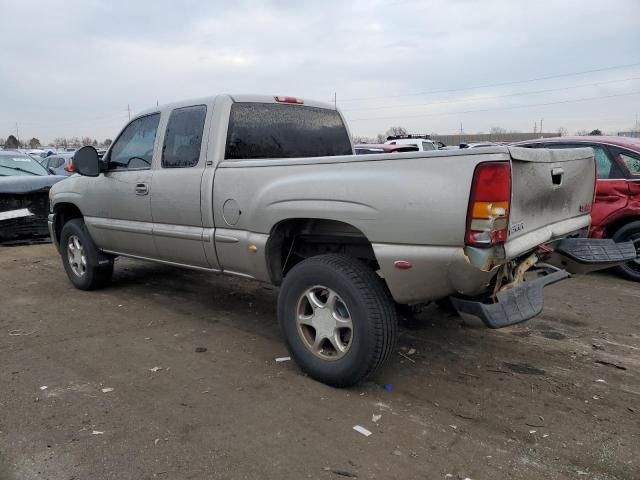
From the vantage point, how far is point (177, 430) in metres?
2.91

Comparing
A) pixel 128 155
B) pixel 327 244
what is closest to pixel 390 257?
pixel 327 244

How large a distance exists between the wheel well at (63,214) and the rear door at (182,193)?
1.95 m

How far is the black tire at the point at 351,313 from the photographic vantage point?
10.2 feet

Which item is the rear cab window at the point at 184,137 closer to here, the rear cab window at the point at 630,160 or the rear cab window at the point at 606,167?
the rear cab window at the point at 606,167

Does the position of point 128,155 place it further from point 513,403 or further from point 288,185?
point 513,403

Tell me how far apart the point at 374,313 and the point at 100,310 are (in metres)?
3.31

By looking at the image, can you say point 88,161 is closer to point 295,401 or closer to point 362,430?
point 295,401

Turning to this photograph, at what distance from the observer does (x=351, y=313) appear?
3.18 m

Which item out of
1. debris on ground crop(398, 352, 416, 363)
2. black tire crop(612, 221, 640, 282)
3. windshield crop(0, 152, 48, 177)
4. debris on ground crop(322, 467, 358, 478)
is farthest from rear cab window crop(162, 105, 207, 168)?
windshield crop(0, 152, 48, 177)

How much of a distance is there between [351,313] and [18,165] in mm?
8877

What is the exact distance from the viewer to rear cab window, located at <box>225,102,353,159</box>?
4270mm

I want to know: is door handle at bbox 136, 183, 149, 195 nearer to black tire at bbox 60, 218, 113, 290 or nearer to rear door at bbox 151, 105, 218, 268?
rear door at bbox 151, 105, 218, 268

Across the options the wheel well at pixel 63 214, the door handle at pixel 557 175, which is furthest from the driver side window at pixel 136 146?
the door handle at pixel 557 175

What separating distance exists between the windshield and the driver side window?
525 centimetres
